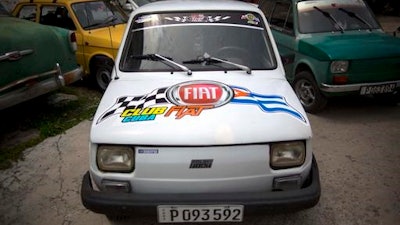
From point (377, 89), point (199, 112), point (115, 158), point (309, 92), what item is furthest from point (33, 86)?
point (377, 89)

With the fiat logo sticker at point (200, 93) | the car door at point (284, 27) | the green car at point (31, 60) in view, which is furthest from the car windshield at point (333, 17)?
the green car at point (31, 60)

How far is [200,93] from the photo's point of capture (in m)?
2.57

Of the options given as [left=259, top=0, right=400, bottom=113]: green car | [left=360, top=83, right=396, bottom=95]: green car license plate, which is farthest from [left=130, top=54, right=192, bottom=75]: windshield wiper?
[left=360, top=83, right=396, bottom=95]: green car license plate

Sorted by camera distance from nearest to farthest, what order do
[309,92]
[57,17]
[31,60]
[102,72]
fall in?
[31,60] < [309,92] < [102,72] < [57,17]

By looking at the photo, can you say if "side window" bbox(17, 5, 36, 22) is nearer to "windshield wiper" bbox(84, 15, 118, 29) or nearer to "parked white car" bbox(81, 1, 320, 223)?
"windshield wiper" bbox(84, 15, 118, 29)

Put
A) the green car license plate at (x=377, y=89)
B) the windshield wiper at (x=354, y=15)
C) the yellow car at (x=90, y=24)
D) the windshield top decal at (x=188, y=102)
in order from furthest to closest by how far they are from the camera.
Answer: the yellow car at (x=90, y=24)
the windshield wiper at (x=354, y=15)
the green car license plate at (x=377, y=89)
the windshield top decal at (x=188, y=102)

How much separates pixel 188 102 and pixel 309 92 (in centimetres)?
333

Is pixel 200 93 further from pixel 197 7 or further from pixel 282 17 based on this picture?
pixel 282 17

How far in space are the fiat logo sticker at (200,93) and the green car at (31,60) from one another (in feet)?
8.25

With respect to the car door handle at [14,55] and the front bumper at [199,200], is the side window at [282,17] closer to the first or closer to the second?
the car door handle at [14,55]

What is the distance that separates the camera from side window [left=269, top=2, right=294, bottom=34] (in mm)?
5798

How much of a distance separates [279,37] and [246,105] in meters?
3.77

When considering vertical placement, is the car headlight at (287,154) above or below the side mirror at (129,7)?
above

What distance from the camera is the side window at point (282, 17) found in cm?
580
